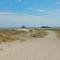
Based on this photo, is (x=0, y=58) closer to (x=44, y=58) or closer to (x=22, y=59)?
(x=22, y=59)

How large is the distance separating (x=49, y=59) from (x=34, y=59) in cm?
67

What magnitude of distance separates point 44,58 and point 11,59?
4.88 feet

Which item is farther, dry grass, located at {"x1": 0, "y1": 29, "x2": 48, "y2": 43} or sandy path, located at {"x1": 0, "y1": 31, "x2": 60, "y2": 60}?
dry grass, located at {"x1": 0, "y1": 29, "x2": 48, "y2": 43}

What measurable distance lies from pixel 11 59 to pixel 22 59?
49 centimetres

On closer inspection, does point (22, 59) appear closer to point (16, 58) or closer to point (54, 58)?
point (16, 58)

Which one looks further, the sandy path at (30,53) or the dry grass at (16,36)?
the dry grass at (16,36)

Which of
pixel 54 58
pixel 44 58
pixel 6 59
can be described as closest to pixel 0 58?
pixel 6 59

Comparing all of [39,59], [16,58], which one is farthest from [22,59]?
[39,59]

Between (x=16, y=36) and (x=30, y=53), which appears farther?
(x=16, y=36)

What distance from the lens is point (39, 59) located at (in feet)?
23.8

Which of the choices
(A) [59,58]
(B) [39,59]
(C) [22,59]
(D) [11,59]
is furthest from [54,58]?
(D) [11,59]

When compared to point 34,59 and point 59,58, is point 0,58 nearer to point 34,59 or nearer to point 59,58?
point 34,59

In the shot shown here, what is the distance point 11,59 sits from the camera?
23.7ft

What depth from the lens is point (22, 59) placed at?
7301 millimetres
